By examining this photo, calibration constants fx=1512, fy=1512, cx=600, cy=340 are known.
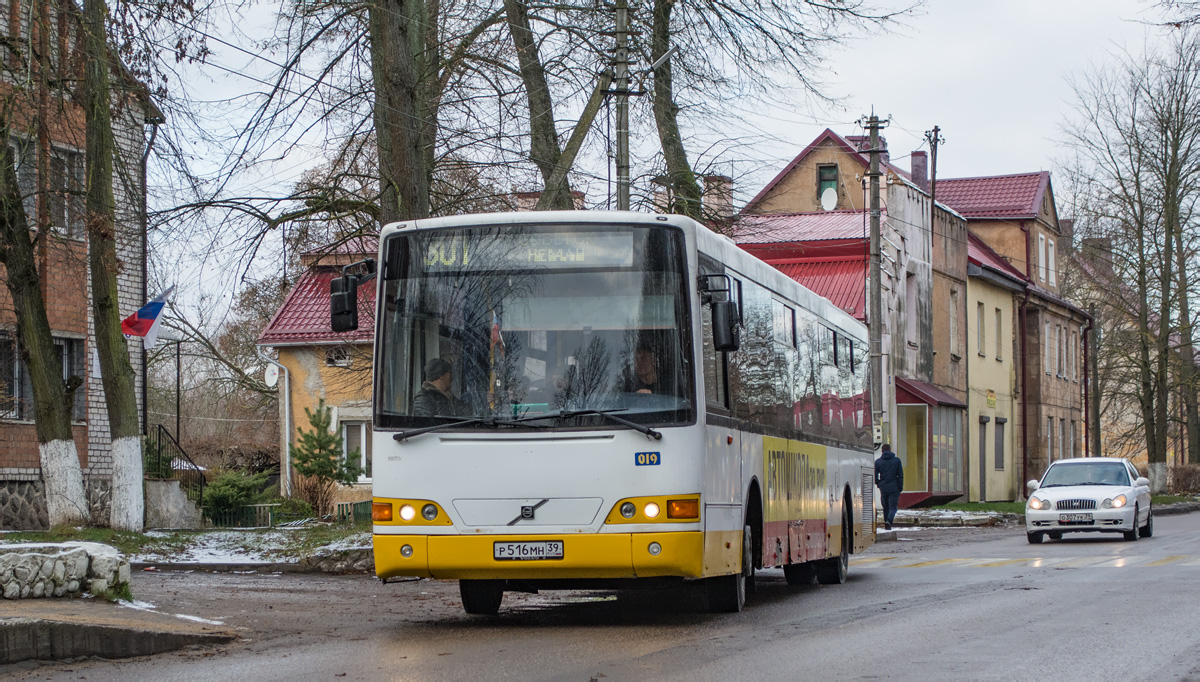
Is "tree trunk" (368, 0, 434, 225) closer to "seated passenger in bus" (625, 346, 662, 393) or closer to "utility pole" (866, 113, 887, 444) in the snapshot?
"seated passenger in bus" (625, 346, 662, 393)

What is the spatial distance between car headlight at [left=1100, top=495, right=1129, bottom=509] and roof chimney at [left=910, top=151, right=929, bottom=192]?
28.5 m

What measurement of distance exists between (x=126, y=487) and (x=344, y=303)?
12.4m

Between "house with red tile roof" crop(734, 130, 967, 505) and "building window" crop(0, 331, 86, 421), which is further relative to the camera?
"house with red tile roof" crop(734, 130, 967, 505)

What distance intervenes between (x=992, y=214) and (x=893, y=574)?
132 feet

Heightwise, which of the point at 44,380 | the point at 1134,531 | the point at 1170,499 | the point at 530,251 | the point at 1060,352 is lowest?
the point at 1170,499

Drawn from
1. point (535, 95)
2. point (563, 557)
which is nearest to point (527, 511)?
point (563, 557)

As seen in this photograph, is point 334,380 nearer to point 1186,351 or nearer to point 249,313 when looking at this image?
point 249,313

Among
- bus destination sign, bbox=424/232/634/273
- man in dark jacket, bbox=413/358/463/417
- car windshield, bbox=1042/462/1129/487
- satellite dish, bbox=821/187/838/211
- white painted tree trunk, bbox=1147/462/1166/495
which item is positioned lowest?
white painted tree trunk, bbox=1147/462/1166/495

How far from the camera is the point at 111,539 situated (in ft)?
67.3

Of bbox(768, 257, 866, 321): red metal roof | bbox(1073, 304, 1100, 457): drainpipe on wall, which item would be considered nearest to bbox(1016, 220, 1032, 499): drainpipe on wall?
bbox(1073, 304, 1100, 457): drainpipe on wall

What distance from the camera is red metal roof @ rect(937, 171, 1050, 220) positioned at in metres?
55.6

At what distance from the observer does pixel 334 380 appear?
39.8 metres

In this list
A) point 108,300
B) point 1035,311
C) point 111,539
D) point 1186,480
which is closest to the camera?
point 111,539

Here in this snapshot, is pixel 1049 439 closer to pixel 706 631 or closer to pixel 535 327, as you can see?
pixel 706 631
